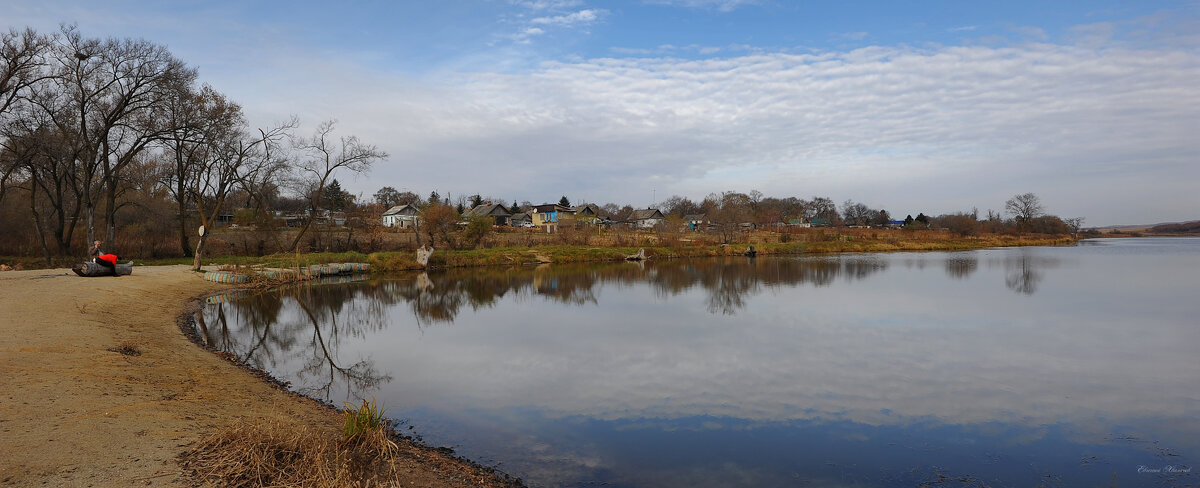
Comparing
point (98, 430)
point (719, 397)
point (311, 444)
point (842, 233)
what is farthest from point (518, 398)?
point (842, 233)

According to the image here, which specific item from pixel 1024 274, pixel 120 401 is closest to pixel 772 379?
pixel 120 401

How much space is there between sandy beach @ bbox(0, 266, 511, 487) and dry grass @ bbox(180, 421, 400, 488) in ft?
0.72

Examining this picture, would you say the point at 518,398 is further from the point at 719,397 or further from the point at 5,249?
the point at 5,249

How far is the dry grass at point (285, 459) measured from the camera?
446 cm

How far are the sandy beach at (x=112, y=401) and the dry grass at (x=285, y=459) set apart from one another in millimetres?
219

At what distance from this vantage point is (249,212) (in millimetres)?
32781

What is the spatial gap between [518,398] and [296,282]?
19840 millimetres

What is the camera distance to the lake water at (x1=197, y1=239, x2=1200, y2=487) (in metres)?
6.39

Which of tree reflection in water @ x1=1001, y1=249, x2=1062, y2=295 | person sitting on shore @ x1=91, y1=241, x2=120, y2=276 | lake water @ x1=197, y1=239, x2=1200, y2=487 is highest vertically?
person sitting on shore @ x1=91, y1=241, x2=120, y2=276

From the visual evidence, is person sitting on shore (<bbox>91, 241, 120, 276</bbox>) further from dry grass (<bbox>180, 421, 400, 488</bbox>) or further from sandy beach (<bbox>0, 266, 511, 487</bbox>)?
dry grass (<bbox>180, 421, 400, 488</bbox>)

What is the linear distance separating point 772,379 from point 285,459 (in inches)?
281

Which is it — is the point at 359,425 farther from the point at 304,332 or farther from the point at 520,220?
the point at 520,220

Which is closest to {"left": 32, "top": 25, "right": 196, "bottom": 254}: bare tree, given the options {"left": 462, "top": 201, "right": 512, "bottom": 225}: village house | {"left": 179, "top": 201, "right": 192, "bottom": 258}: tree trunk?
{"left": 179, "top": 201, "right": 192, "bottom": 258}: tree trunk

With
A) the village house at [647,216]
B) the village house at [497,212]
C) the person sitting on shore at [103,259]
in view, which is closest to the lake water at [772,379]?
the person sitting on shore at [103,259]
